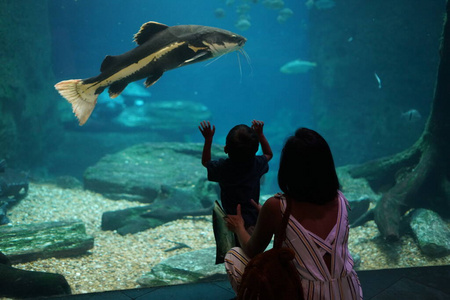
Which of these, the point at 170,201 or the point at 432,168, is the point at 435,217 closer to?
the point at 432,168

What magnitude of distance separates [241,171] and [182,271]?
1.91 metres

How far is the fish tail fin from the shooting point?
258cm

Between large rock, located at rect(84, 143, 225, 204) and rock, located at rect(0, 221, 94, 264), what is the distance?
2262 mm

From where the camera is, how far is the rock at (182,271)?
3111mm

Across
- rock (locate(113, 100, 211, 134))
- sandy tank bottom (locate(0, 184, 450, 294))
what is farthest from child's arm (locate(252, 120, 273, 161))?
rock (locate(113, 100, 211, 134))

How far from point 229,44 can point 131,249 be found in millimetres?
3174

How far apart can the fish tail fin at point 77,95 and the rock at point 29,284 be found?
4.71 ft

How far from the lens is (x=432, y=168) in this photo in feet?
17.6

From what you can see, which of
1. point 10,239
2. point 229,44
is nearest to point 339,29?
point 229,44

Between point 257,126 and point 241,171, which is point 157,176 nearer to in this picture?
point 257,126

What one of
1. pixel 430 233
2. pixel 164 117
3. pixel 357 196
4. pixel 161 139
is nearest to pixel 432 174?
pixel 357 196

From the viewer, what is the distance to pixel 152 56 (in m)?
2.49

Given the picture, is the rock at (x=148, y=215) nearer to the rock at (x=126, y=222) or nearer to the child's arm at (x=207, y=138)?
the rock at (x=126, y=222)

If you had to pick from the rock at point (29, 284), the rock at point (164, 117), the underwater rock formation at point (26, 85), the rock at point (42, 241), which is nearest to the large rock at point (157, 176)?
the rock at point (42, 241)
